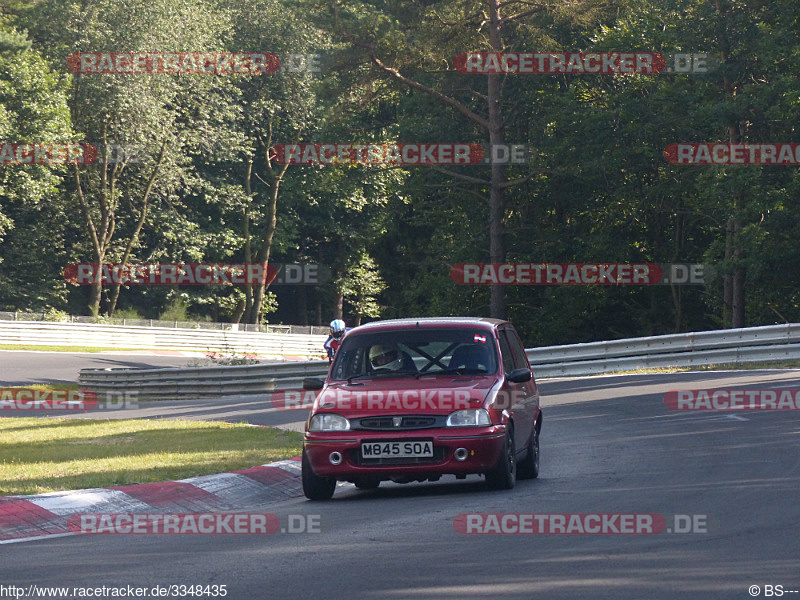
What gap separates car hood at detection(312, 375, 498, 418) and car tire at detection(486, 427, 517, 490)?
0.45 meters

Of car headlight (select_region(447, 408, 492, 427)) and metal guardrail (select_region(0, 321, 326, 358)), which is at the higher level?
car headlight (select_region(447, 408, 492, 427))

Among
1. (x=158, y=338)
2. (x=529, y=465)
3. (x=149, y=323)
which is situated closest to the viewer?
(x=529, y=465)

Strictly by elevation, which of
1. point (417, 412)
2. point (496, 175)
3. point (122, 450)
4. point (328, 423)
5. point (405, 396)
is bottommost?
point (122, 450)

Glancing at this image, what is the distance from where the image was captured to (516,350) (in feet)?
37.6

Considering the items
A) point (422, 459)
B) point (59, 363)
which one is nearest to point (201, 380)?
point (59, 363)

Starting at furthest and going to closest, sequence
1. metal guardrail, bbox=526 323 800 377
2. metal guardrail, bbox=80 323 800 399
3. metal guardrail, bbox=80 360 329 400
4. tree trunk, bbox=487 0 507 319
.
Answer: tree trunk, bbox=487 0 507 319 < metal guardrail, bbox=80 360 329 400 < metal guardrail, bbox=80 323 800 399 < metal guardrail, bbox=526 323 800 377

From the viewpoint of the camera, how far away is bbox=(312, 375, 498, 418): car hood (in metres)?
9.51

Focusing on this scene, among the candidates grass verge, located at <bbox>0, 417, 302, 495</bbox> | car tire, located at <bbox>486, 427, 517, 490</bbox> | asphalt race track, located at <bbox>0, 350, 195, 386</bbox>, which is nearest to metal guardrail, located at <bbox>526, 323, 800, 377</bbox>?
grass verge, located at <bbox>0, 417, 302, 495</bbox>

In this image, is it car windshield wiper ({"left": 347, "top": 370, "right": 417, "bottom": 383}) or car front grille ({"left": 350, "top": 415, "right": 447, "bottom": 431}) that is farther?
car windshield wiper ({"left": 347, "top": 370, "right": 417, "bottom": 383})

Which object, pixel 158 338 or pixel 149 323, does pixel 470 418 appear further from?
pixel 149 323

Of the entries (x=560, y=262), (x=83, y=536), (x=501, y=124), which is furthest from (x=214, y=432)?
(x=560, y=262)

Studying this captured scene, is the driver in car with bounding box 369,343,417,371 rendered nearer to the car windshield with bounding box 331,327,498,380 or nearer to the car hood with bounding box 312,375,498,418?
the car windshield with bounding box 331,327,498,380

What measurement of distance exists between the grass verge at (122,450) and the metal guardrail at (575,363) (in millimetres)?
6740

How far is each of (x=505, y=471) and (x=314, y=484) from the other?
169cm
